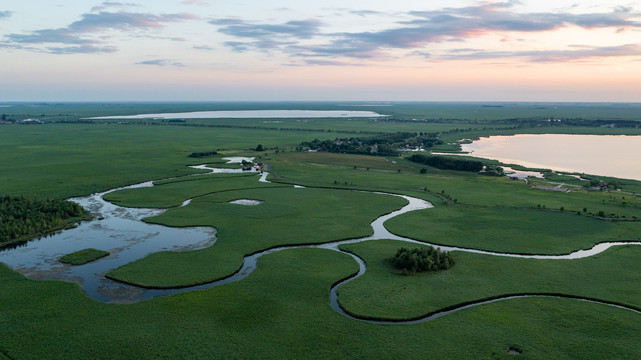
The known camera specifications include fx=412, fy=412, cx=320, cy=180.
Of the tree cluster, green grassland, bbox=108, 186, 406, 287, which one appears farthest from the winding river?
the tree cluster

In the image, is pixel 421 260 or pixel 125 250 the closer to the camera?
pixel 421 260

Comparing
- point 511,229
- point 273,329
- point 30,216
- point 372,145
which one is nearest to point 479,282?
point 511,229

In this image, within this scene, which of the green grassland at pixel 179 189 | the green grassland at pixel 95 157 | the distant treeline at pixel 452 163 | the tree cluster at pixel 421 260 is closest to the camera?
the tree cluster at pixel 421 260

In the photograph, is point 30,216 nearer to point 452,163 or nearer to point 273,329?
point 273,329

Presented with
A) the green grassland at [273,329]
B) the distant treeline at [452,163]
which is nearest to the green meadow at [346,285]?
the green grassland at [273,329]

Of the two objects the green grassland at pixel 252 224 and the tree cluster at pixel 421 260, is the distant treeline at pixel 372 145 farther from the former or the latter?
the tree cluster at pixel 421 260

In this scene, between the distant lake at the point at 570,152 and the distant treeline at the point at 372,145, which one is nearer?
the distant lake at the point at 570,152

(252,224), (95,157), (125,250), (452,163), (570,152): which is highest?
(570,152)
